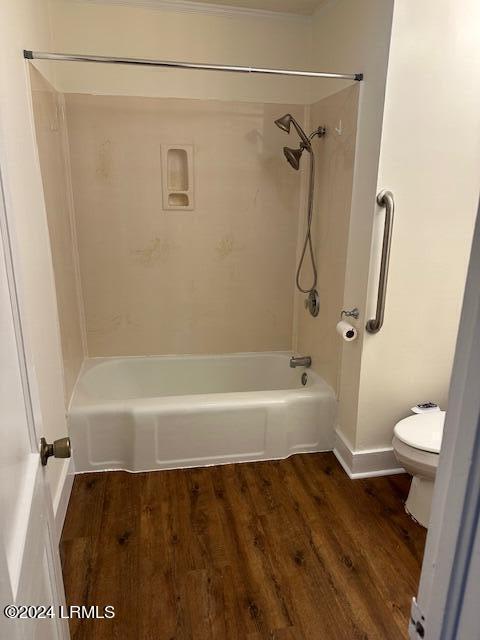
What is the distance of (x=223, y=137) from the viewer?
2.74m

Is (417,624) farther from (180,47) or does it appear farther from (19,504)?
(180,47)

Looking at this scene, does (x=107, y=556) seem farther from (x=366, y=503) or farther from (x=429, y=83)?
(x=429, y=83)

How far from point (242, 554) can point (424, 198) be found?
1.77 metres

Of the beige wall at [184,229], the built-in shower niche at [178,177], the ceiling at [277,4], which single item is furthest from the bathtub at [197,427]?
the ceiling at [277,4]

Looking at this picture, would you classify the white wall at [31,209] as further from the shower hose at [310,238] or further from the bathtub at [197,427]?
the shower hose at [310,238]

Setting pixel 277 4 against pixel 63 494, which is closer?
pixel 63 494

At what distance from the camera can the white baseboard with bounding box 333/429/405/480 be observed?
92.0 inches

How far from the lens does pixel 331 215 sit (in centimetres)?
250

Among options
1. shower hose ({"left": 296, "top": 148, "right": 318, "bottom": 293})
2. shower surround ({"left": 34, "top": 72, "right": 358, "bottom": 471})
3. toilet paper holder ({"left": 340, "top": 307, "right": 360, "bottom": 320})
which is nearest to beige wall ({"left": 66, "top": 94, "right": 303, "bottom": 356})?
shower surround ({"left": 34, "top": 72, "right": 358, "bottom": 471})

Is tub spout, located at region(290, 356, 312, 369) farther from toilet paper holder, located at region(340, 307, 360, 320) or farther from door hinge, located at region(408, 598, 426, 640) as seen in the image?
door hinge, located at region(408, 598, 426, 640)

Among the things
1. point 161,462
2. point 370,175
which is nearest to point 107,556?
point 161,462

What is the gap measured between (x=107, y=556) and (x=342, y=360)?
1.48 metres

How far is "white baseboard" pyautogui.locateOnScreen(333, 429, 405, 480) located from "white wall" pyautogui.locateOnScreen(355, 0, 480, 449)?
5 cm

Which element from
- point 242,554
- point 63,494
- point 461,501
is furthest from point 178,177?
point 461,501
